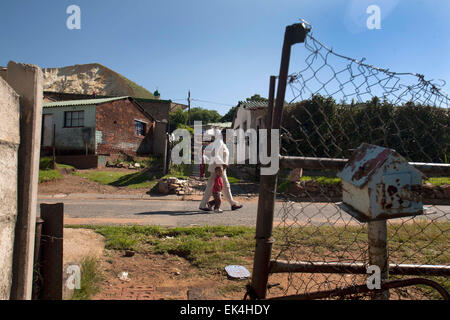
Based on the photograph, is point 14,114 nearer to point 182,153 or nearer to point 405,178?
point 405,178

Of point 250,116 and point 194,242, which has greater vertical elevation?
point 250,116

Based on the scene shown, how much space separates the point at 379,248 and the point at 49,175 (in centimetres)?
1358

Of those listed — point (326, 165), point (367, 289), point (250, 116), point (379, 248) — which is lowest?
point (367, 289)

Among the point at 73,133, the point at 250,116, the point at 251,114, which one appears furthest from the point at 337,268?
the point at 73,133

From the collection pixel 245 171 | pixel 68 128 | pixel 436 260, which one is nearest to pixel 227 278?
pixel 436 260

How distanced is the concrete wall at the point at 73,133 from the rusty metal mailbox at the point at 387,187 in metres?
18.4

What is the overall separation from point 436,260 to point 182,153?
16.5m

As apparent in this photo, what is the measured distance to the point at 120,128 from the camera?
794 inches

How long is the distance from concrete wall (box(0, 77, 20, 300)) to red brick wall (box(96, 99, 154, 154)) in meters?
17.7

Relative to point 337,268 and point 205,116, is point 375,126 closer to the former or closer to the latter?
point 337,268

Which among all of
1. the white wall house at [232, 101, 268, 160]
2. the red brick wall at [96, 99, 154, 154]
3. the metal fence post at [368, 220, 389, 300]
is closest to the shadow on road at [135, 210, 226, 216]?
the metal fence post at [368, 220, 389, 300]

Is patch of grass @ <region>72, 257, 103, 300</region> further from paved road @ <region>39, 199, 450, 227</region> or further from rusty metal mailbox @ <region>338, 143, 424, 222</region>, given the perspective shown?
paved road @ <region>39, 199, 450, 227</region>

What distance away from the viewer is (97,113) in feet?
59.5

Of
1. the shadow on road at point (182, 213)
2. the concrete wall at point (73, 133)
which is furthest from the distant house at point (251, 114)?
the concrete wall at point (73, 133)
